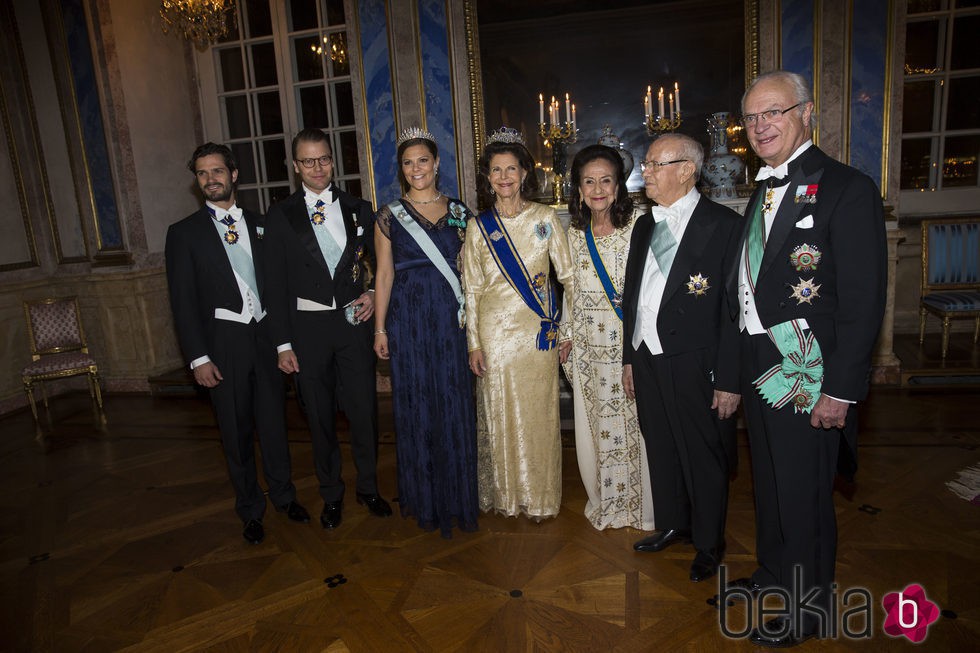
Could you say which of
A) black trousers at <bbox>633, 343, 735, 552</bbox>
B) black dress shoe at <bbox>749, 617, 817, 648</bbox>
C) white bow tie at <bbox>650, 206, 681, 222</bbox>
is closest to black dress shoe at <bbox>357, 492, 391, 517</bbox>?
black trousers at <bbox>633, 343, 735, 552</bbox>

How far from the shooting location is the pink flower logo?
1.92 m

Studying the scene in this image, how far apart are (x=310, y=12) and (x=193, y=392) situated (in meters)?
3.34

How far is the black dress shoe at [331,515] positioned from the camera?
2.79 meters

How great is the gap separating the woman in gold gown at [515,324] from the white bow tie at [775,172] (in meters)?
0.88

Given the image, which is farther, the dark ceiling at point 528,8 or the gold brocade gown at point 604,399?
the dark ceiling at point 528,8

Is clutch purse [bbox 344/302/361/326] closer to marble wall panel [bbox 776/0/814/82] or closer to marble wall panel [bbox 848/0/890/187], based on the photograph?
marble wall panel [bbox 776/0/814/82]

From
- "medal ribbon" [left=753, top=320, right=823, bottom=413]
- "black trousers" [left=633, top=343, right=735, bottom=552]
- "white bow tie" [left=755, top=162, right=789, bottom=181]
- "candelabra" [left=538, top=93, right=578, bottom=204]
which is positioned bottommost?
"black trousers" [left=633, top=343, right=735, bottom=552]

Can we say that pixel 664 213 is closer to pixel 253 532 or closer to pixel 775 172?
pixel 775 172

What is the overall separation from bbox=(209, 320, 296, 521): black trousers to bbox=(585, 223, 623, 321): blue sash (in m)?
1.38

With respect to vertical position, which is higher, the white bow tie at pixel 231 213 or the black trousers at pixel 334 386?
the white bow tie at pixel 231 213

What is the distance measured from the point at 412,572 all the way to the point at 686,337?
1.32 m

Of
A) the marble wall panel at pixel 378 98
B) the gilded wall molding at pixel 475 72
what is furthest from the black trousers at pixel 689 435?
the marble wall panel at pixel 378 98

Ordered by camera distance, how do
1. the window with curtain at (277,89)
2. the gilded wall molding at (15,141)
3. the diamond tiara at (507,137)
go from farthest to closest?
1. the window with curtain at (277,89)
2. the gilded wall molding at (15,141)
3. the diamond tiara at (507,137)

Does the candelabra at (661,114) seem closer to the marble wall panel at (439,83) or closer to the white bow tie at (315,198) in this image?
the marble wall panel at (439,83)
